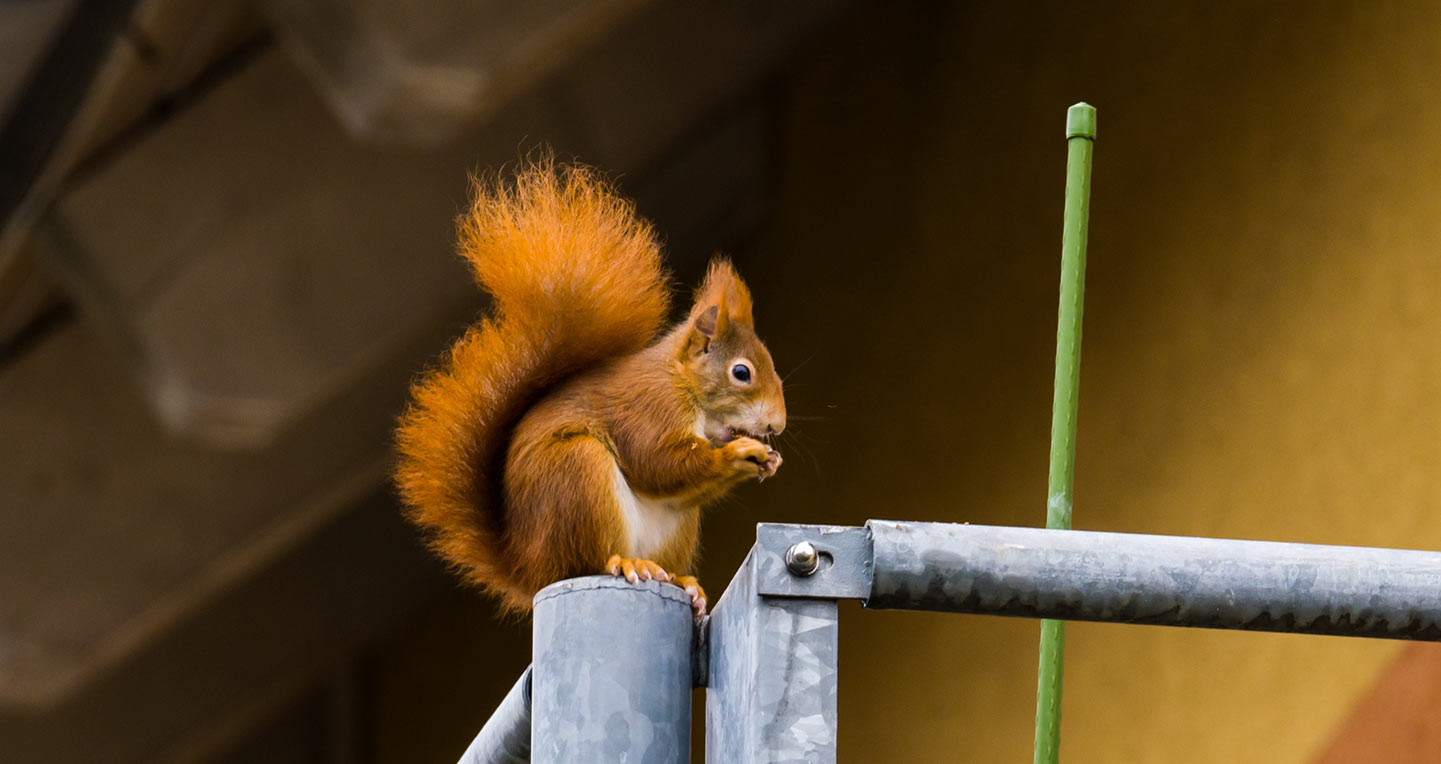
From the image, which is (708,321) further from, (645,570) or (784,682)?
(784,682)

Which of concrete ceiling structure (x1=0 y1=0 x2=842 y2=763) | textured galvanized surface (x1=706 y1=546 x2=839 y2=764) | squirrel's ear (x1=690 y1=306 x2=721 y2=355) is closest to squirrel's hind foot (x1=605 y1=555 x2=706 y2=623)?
squirrel's ear (x1=690 y1=306 x2=721 y2=355)

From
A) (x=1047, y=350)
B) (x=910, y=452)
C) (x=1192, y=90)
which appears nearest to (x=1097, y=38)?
(x=1192, y=90)

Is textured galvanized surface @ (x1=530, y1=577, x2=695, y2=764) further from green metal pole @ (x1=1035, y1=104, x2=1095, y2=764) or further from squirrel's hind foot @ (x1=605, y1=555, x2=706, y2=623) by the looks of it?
squirrel's hind foot @ (x1=605, y1=555, x2=706, y2=623)

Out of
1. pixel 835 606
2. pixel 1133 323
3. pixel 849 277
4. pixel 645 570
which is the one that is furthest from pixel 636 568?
pixel 849 277

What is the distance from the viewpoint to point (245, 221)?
2406 millimetres

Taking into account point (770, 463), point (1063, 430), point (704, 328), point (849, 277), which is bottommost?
point (1063, 430)

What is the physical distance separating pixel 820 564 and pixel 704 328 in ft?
2.26

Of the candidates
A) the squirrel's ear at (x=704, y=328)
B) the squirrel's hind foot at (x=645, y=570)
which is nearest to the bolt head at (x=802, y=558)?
the squirrel's hind foot at (x=645, y=570)

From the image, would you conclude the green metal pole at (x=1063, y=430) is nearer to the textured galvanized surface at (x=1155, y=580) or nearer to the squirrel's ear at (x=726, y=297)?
the textured galvanized surface at (x=1155, y=580)

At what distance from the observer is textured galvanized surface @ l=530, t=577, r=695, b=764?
20.6 inches

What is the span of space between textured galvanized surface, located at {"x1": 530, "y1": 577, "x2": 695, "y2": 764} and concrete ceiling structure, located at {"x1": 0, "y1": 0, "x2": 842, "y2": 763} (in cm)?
153

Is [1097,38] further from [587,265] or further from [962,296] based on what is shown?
[587,265]

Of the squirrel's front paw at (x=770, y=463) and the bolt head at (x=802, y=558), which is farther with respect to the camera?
the squirrel's front paw at (x=770, y=463)

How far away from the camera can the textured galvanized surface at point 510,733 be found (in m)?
0.66
